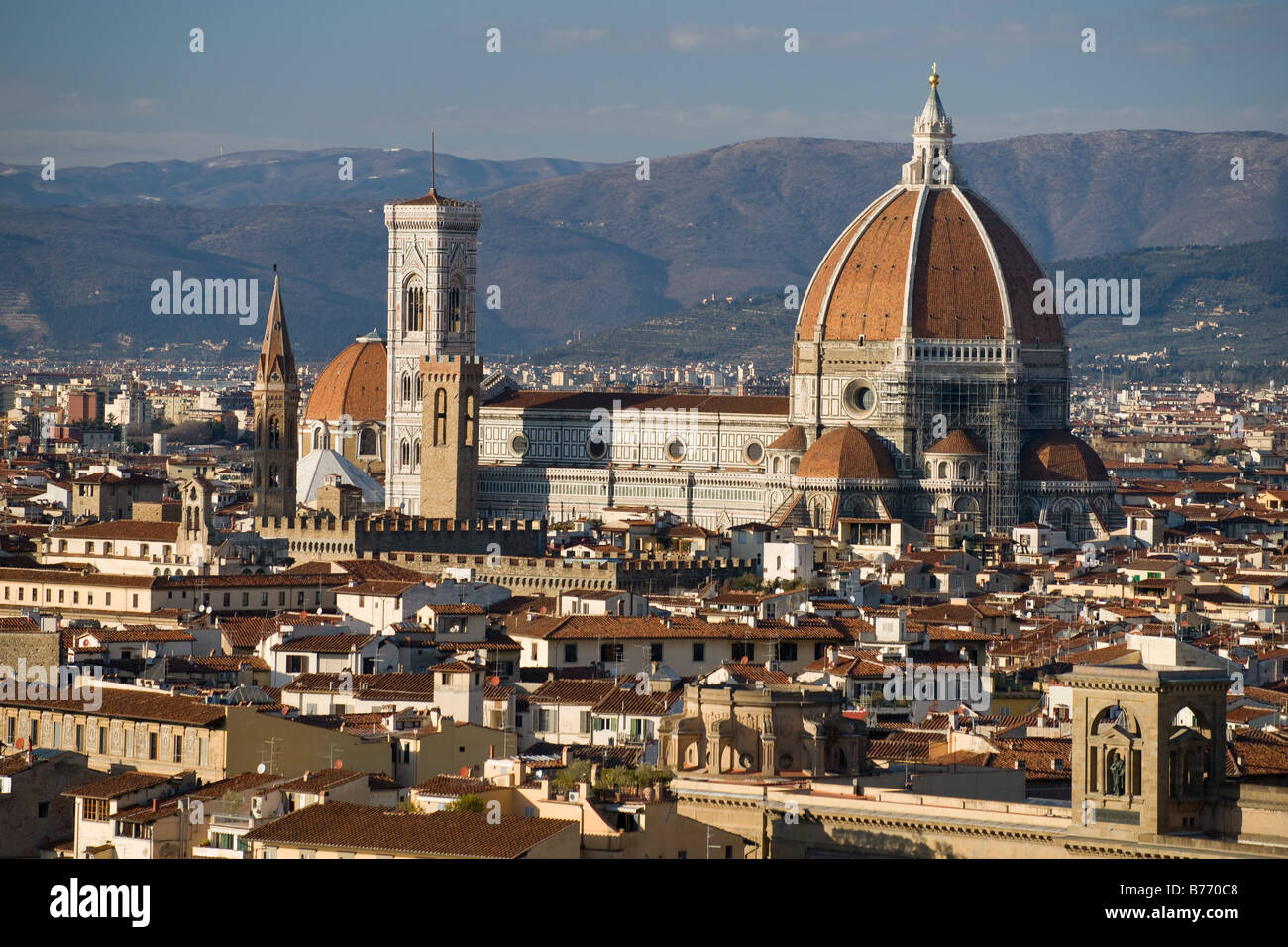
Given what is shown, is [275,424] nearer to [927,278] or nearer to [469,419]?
[469,419]

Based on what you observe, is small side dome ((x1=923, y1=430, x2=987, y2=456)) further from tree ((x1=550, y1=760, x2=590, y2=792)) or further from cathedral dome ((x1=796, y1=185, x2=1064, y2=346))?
tree ((x1=550, y1=760, x2=590, y2=792))

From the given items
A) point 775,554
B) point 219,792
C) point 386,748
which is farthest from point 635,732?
point 775,554

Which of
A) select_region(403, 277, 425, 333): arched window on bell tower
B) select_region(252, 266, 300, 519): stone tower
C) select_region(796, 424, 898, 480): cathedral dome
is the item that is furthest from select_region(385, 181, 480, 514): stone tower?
select_region(796, 424, 898, 480): cathedral dome

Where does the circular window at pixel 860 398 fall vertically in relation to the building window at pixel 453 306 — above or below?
below

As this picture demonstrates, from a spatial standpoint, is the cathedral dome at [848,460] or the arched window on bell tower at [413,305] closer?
the cathedral dome at [848,460]

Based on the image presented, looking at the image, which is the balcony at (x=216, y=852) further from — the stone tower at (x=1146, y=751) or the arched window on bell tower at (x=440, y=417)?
the arched window on bell tower at (x=440, y=417)

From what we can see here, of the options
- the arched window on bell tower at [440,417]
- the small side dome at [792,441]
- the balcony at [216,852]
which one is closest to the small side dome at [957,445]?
the small side dome at [792,441]

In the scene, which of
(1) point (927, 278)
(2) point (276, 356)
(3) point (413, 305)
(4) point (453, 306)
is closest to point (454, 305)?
(4) point (453, 306)
